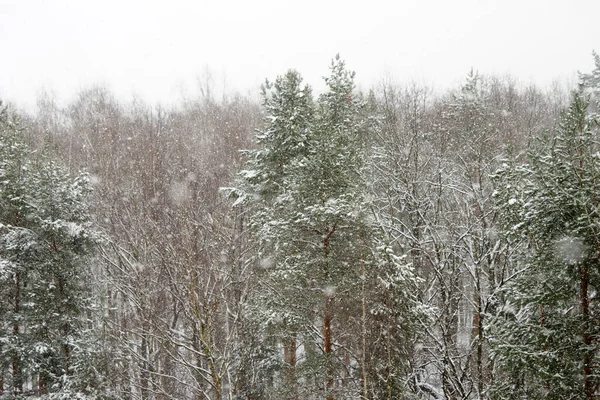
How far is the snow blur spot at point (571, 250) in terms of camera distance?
21.8 feet

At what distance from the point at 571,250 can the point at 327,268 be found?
4.79 meters

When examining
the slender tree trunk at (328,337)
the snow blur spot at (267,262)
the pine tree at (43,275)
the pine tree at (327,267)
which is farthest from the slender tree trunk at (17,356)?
the slender tree trunk at (328,337)

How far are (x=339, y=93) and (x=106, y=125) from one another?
2178cm

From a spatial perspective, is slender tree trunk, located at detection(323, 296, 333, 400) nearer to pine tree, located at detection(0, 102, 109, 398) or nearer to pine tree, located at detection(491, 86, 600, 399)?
pine tree, located at detection(491, 86, 600, 399)

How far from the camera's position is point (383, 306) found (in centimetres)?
907

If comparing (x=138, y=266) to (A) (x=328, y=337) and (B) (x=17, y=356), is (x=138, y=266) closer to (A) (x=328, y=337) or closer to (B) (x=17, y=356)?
(B) (x=17, y=356)

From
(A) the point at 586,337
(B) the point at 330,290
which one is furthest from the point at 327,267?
(A) the point at 586,337

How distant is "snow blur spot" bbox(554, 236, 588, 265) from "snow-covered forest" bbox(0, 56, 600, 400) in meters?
0.03

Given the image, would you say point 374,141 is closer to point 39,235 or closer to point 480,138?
point 480,138

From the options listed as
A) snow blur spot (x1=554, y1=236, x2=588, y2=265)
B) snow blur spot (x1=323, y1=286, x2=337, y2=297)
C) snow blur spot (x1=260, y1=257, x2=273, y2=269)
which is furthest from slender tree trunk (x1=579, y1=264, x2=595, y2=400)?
snow blur spot (x1=260, y1=257, x2=273, y2=269)

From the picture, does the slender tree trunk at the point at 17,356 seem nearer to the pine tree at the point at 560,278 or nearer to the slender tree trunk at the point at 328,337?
the slender tree trunk at the point at 328,337

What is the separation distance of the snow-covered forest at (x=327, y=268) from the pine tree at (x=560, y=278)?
0.03 meters

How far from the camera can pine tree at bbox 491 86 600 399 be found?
6652 mm

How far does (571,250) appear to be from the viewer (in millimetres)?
6727
